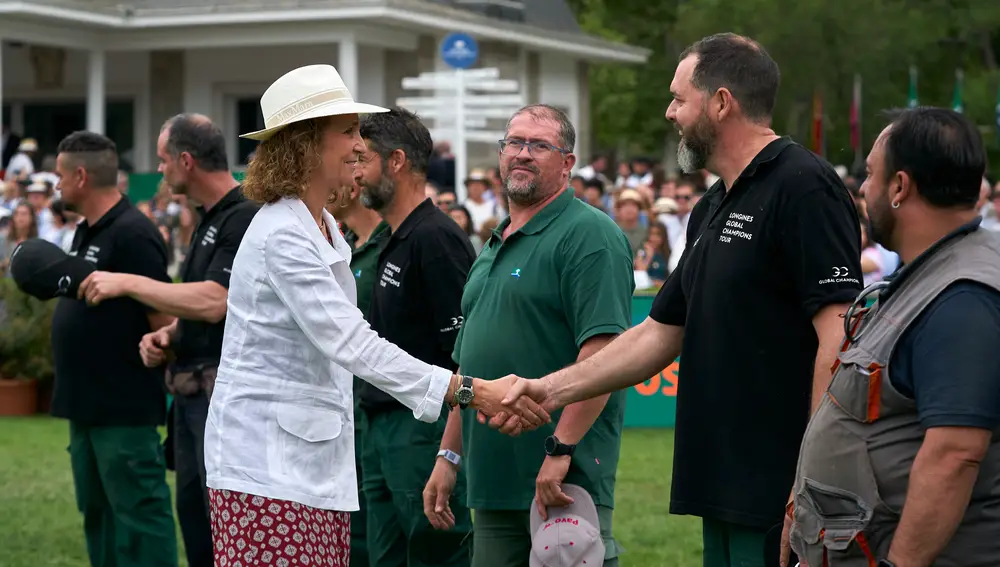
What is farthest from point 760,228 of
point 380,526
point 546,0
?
point 546,0

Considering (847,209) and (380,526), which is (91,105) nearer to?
(380,526)

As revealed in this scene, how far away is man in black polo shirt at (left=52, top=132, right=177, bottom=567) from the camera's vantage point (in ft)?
25.5

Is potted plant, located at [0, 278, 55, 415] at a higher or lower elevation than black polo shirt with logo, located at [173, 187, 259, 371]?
lower

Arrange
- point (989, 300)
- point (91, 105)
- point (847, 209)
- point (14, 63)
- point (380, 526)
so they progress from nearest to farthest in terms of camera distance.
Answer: point (989, 300) < point (847, 209) < point (380, 526) < point (91, 105) < point (14, 63)

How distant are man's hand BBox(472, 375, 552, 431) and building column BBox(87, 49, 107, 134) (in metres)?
23.4

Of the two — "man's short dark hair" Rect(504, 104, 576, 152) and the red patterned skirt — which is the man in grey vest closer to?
the red patterned skirt

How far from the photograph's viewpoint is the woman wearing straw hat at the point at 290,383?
466 centimetres

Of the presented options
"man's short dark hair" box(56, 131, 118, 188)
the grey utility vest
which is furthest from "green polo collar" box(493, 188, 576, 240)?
"man's short dark hair" box(56, 131, 118, 188)

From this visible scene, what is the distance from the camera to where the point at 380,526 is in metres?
6.75

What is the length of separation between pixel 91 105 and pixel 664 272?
48.1ft

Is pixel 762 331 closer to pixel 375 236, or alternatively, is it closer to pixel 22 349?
pixel 375 236

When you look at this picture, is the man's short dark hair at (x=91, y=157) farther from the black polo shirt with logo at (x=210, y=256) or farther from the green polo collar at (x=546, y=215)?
the green polo collar at (x=546, y=215)

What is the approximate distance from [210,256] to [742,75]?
3.53m

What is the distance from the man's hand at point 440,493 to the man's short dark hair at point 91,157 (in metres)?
3.10
